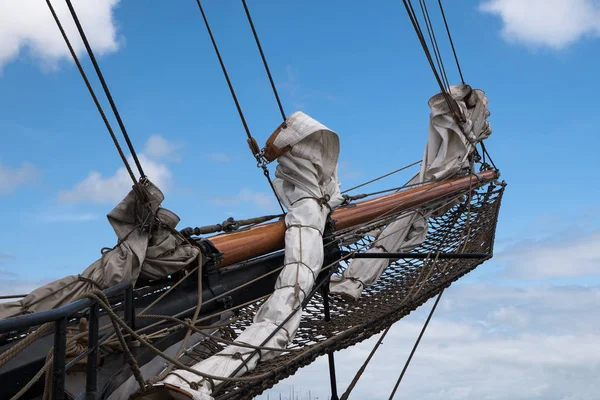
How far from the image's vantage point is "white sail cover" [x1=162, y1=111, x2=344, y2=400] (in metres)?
3.29

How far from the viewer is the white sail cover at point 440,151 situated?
18.2 feet

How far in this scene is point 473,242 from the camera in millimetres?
5742

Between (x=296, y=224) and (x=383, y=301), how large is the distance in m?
0.95

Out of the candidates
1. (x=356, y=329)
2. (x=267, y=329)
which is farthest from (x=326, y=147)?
(x=267, y=329)

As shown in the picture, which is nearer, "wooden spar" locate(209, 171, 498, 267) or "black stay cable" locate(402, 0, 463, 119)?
"wooden spar" locate(209, 171, 498, 267)

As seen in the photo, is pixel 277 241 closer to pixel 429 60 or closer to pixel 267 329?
pixel 267 329

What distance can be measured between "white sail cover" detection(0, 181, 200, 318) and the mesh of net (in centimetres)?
42

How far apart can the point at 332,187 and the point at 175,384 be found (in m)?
1.93

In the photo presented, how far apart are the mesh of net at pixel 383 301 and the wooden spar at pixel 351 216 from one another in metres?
0.15

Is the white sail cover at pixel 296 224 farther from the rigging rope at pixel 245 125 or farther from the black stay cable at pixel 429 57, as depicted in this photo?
the black stay cable at pixel 429 57

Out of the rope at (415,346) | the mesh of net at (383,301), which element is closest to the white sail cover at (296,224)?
the mesh of net at (383,301)

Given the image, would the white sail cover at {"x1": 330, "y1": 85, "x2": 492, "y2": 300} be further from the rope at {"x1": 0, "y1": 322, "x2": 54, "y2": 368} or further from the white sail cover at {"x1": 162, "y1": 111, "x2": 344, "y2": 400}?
the rope at {"x1": 0, "y1": 322, "x2": 54, "y2": 368}

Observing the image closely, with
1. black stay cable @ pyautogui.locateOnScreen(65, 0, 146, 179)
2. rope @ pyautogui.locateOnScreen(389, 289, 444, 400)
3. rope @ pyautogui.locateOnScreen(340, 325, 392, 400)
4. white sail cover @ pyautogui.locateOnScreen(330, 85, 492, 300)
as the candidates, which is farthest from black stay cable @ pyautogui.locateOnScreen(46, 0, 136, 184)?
rope @ pyautogui.locateOnScreen(389, 289, 444, 400)

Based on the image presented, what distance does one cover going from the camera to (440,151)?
612 cm
